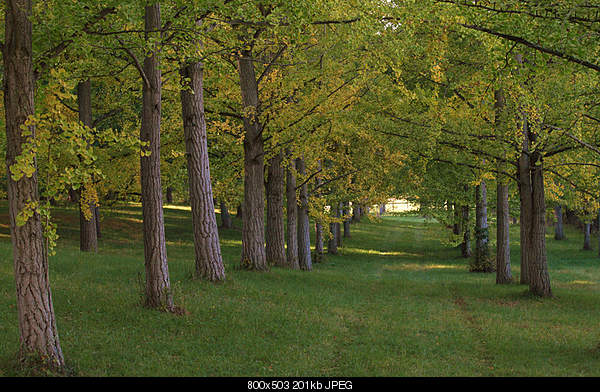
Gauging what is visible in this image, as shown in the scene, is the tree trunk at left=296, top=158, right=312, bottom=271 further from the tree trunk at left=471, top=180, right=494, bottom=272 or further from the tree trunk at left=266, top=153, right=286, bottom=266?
the tree trunk at left=471, top=180, right=494, bottom=272

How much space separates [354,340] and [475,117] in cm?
1004

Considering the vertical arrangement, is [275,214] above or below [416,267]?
above

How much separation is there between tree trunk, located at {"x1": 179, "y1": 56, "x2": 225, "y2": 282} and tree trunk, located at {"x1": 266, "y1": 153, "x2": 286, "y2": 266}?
596cm

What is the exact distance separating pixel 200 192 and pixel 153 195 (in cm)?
360

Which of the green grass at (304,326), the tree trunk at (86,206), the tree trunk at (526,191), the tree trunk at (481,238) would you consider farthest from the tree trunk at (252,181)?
the tree trunk at (481,238)

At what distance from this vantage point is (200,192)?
14477mm

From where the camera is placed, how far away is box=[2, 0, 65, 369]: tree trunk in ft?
23.6

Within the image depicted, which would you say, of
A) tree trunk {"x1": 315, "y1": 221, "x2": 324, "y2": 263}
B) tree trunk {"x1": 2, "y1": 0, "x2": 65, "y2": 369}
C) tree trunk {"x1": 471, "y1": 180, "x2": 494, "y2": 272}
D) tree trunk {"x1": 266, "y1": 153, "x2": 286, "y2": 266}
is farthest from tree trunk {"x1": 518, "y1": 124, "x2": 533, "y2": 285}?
tree trunk {"x1": 2, "y1": 0, "x2": 65, "y2": 369}

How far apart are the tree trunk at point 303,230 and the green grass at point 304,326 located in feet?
14.2

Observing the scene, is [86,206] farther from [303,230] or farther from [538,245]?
[538,245]

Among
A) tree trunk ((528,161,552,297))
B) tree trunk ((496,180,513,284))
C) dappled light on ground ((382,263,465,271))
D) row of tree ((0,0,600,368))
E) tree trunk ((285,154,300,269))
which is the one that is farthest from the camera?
dappled light on ground ((382,263,465,271))

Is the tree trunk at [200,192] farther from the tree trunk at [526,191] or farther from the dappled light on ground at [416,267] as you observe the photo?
the dappled light on ground at [416,267]

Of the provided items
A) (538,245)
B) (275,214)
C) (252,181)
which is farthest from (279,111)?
(538,245)

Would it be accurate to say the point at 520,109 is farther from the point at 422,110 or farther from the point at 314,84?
the point at 314,84
